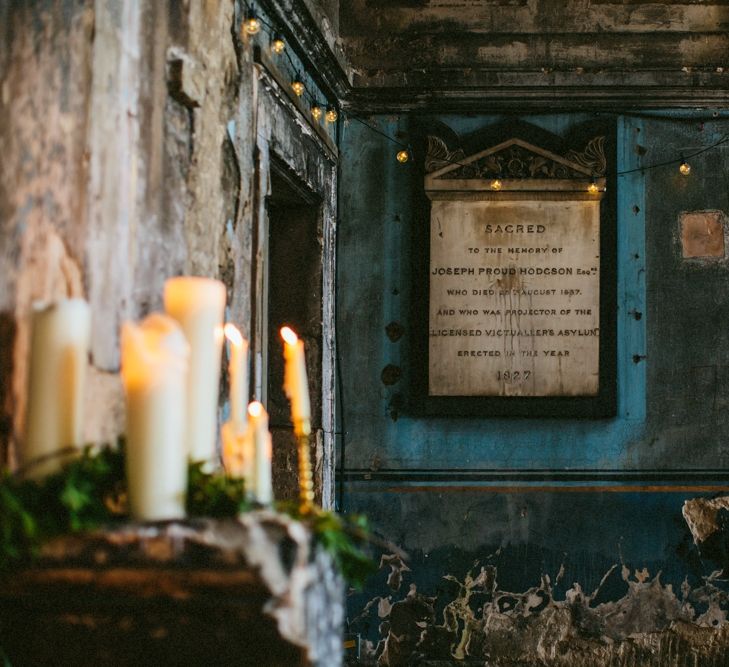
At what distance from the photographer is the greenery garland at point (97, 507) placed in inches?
55.7

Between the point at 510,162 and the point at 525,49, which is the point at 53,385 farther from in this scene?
the point at 525,49

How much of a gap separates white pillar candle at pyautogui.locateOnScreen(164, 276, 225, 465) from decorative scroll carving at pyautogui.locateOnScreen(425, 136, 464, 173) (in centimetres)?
335

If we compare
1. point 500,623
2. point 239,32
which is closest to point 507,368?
point 500,623

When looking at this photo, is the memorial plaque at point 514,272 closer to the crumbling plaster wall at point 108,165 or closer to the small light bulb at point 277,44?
the small light bulb at point 277,44

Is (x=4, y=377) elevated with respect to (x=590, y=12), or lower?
lower

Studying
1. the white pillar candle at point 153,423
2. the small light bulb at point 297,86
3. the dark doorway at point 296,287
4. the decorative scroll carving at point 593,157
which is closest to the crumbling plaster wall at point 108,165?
the white pillar candle at point 153,423

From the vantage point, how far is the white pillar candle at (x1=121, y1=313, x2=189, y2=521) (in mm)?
1473

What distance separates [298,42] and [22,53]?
250cm

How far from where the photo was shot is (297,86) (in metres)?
4.12

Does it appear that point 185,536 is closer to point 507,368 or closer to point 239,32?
point 239,32

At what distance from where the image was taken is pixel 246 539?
142 cm

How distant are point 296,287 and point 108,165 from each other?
8.80ft

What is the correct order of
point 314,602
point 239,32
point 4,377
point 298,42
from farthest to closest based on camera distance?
1. point 298,42
2. point 239,32
3. point 4,377
4. point 314,602

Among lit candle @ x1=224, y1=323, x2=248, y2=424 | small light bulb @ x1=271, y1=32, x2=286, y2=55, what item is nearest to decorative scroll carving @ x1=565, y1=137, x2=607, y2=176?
small light bulb @ x1=271, y1=32, x2=286, y2=55
